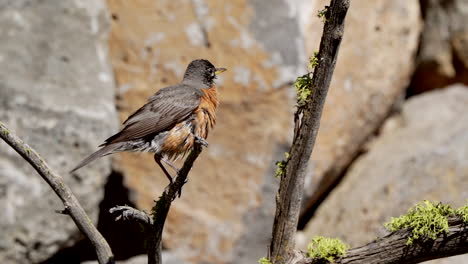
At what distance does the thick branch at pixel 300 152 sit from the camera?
4.16 metres

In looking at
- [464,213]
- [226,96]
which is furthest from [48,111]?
[464,213]

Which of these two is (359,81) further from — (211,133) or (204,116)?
(204,116)

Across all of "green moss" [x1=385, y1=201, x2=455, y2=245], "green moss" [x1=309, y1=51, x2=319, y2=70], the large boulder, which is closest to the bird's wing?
the large boulder

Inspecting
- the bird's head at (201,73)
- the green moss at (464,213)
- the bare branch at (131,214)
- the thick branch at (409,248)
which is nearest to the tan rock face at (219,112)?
the bird's head at (201,73)

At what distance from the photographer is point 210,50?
8805 millimetres

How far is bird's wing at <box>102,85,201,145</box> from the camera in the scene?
635 centimetres

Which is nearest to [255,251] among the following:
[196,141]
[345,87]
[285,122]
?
[285,122]

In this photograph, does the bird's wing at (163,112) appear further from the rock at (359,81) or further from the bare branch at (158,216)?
the rock at (359,81)

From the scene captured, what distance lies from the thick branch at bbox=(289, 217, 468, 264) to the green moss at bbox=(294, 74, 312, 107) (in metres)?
0.94

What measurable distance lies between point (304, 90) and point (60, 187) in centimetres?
159

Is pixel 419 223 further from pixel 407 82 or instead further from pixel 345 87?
pixel 407 82

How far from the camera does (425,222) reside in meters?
4.11

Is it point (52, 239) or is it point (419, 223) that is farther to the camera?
point (52, 239)

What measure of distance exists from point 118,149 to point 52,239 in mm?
2440
